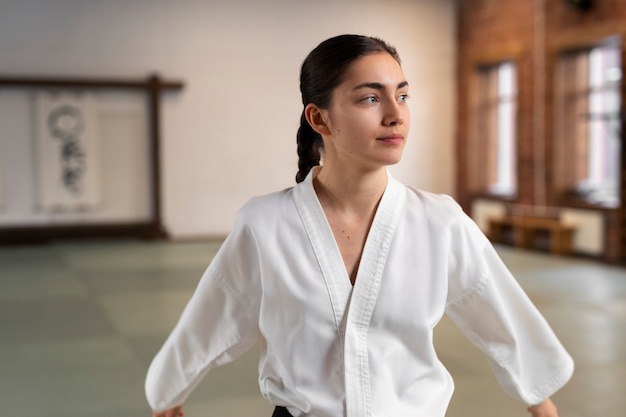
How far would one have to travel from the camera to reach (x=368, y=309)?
1.42 metres

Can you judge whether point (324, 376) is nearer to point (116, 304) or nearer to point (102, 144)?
point (116, 304)

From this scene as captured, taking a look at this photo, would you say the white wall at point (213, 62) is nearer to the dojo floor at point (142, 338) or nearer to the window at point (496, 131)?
the window at point (496, 131)

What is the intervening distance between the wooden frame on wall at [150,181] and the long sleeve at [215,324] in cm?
869

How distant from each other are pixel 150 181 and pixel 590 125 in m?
5.44

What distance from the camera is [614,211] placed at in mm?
8180

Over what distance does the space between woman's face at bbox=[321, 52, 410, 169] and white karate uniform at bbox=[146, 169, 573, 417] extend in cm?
13

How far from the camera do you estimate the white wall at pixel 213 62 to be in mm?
9945

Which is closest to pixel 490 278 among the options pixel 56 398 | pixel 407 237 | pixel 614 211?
pixel 407 237

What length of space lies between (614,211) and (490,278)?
23.7 ft

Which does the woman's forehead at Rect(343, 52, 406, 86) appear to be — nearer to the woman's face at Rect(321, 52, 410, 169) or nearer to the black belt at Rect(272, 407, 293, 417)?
the woman's face at Rect(321, 52, 410, 169)

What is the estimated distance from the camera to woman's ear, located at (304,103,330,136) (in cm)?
150

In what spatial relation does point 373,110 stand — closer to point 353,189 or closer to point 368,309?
point 353,189

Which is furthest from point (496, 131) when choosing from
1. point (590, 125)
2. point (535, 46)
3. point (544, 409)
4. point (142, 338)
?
point (544, 409)

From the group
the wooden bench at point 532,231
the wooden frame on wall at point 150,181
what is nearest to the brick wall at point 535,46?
the wooden bench at point 532,231
